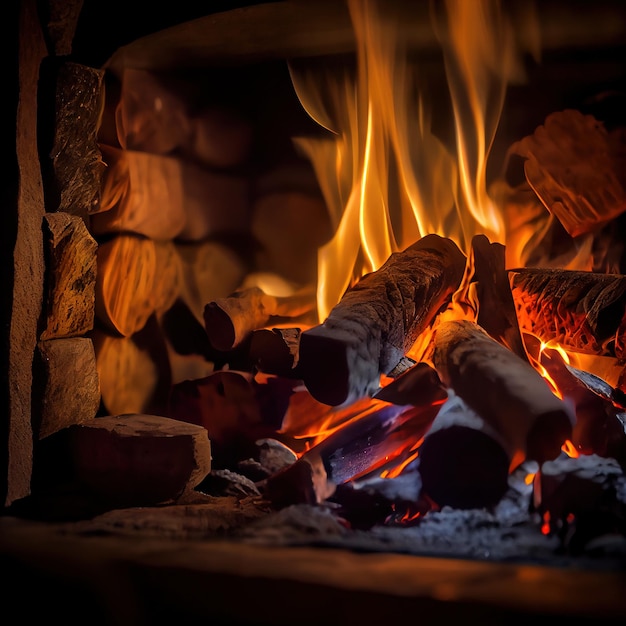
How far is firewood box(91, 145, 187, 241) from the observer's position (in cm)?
152

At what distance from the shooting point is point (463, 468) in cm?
101

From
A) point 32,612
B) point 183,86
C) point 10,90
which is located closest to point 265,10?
point 183,86

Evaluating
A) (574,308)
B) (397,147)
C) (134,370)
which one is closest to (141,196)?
(134,370)

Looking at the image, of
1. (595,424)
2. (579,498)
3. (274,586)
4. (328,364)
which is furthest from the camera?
(595,424)

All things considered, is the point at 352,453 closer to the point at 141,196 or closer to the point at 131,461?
the point at 131,461

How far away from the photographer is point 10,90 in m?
1.18

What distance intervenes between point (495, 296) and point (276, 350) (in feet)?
1.72

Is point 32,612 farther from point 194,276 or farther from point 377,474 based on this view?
point 194,276

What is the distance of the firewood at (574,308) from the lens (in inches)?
50.9

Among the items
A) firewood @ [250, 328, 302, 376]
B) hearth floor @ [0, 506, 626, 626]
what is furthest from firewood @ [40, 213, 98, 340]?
hearth floor @ [0, 506, 626, 626]

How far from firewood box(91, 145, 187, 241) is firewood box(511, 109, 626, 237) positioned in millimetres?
958

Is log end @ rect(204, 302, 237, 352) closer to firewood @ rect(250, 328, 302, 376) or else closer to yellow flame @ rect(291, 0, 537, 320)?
firewood @ rect(250, 328, 302, 376)

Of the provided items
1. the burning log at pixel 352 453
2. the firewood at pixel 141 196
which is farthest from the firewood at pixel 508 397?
the firewood at pixel 141 196

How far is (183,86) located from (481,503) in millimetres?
1316
